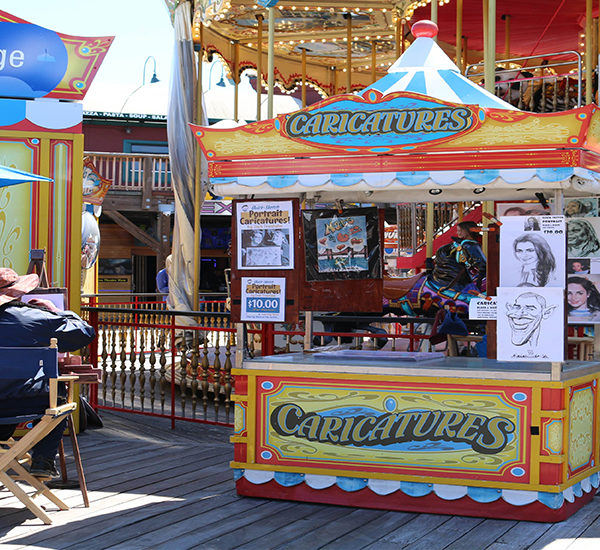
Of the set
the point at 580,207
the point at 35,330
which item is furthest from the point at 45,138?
the point at 580,207

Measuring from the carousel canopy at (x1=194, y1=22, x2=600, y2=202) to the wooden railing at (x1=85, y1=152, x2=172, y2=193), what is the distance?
17372 millimetres

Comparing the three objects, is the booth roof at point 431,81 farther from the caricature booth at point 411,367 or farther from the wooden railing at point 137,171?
the wooden railing at point 137,171

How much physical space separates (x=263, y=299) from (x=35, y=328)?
1389mm

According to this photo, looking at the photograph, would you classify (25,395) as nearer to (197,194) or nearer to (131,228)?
(197,194)

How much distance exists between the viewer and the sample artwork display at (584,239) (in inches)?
242

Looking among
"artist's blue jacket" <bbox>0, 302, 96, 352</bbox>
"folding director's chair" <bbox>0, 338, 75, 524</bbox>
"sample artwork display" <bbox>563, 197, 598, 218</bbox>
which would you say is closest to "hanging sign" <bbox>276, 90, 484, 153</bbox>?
"artist's blue jacket" <bbox>0, 302, 96, 352</bbox>

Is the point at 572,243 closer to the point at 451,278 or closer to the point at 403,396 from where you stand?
the point at 451,278

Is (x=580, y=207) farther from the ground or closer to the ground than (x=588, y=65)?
closer to the ground

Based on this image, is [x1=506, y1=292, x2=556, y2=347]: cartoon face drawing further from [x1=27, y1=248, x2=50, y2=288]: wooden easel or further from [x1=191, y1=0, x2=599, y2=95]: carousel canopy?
[x1=191, y1=0, x2=599, y2=95]: carousel canopy

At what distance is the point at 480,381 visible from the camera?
511 cm

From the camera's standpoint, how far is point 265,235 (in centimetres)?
568

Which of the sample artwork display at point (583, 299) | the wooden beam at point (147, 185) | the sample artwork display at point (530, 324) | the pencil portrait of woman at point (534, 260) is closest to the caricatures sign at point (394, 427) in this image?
the sample artwork display at point (530, 324)

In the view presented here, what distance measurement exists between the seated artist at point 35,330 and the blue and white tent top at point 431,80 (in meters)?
2.23

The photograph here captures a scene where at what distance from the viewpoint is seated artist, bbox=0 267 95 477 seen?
16.5 ft
